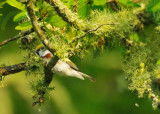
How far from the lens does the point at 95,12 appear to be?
1.60 m

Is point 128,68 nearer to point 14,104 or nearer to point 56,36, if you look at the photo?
point 56,36

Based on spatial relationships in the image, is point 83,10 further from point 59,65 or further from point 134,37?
point 134,37

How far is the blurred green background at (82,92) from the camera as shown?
2.60 m

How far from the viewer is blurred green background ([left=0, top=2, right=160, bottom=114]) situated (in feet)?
8.52

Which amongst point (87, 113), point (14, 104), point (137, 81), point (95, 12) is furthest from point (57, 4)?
point (87, 113)

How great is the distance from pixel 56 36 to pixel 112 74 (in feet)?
5.31

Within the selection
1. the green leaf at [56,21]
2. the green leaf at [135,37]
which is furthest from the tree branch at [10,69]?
the green leaf at [135,37]

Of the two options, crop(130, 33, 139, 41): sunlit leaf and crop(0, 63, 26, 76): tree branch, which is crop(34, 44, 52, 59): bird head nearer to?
crop(0, 63, 26, 76): tree branch

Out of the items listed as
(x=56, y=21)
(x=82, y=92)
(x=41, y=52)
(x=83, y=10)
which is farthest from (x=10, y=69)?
(x=82, y=92)

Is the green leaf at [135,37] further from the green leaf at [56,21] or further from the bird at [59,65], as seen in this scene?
the green leaf at [56,21]

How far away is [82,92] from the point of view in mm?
2879

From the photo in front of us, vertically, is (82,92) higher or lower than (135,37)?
lower

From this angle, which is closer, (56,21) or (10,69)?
(56,21)

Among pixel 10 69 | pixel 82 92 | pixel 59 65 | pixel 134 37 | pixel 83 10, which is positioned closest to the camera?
pixel 10 69
